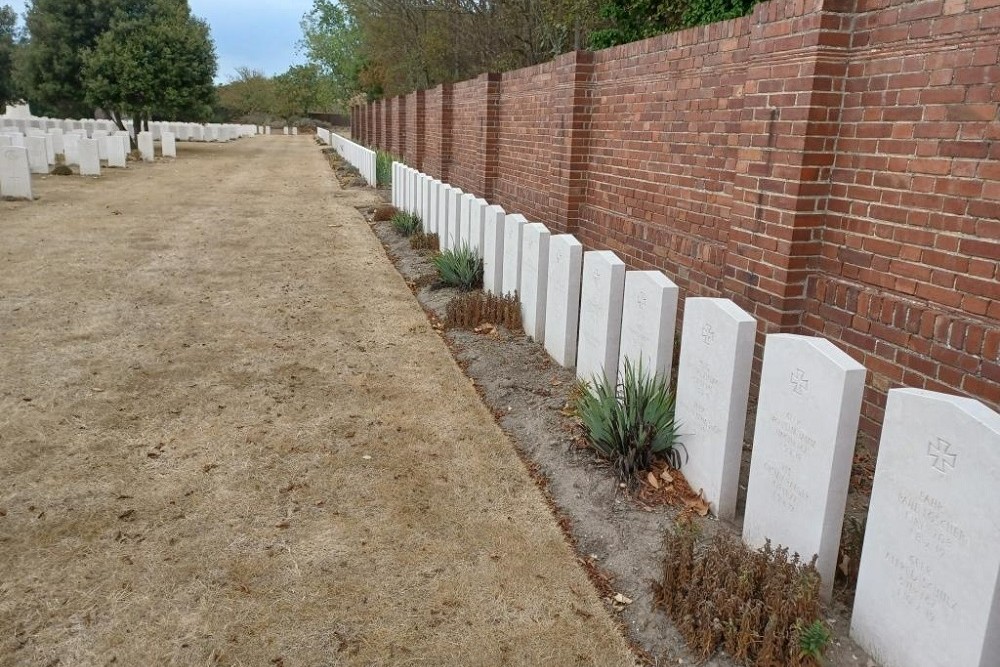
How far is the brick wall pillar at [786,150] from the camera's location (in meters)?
4.14

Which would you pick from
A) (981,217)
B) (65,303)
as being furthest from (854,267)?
(65,303)

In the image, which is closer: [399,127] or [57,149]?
[399,127]

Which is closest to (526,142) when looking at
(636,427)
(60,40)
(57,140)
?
(636,427)

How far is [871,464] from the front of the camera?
3.82m

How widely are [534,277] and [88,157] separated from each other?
60.8ft

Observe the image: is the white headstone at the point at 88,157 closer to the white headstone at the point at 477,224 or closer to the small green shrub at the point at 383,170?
the small green shrub at the point at 383,170

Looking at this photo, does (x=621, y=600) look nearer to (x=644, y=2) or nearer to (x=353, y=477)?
(x=353, y=477)

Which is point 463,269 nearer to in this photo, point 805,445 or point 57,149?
point 805,445

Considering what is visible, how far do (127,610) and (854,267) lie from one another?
12.5 ft

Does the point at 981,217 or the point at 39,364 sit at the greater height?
the point at 981,217

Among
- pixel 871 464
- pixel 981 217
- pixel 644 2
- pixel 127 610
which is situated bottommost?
pixel 127 610

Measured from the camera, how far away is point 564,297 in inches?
218

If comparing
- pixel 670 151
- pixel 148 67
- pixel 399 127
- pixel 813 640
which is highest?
pixel 148 67

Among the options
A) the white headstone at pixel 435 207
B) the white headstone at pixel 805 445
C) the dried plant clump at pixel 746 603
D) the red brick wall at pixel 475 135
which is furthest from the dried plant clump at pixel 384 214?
the dried plant clump at pixel 746 603
